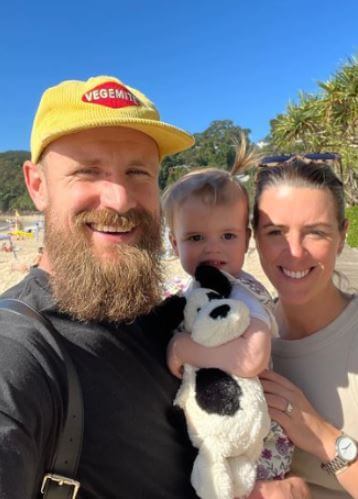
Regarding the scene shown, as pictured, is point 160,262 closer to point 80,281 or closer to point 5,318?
point 80,281

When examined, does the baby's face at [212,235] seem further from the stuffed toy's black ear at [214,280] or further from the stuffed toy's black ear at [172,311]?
the stuffed toy's black ear at [172,311]

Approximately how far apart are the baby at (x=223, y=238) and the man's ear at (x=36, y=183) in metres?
0.78

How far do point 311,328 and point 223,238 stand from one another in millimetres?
635

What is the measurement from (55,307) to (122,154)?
2.15 ft

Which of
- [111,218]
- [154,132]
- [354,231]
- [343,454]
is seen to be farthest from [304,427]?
[354,231]

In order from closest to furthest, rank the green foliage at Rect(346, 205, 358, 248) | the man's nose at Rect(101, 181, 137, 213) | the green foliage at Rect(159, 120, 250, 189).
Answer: the man's nose at Rect(101, 181, 137, 213)
the green foliage at Rect(346, 205, 358, 248)
the green foliage at Rect(159, 120, 250, 189)

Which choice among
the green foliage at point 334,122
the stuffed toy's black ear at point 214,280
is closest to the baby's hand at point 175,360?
the stuffed toy's black ear at point 214,280

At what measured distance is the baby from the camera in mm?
1874

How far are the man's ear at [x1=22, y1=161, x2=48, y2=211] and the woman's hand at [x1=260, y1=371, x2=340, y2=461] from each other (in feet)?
3.94

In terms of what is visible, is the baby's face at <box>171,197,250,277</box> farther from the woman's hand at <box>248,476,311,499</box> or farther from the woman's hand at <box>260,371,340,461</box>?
the woman's hand at <box>248,476,311,499</box>

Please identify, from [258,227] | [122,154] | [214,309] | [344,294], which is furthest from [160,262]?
[344,294]

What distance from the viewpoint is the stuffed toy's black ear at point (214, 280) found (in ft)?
6.51

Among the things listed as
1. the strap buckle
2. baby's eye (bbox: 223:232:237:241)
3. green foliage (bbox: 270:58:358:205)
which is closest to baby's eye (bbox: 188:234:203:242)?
baby's eye (bbox: 223:232:237:241)

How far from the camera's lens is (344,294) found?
7.78ft
